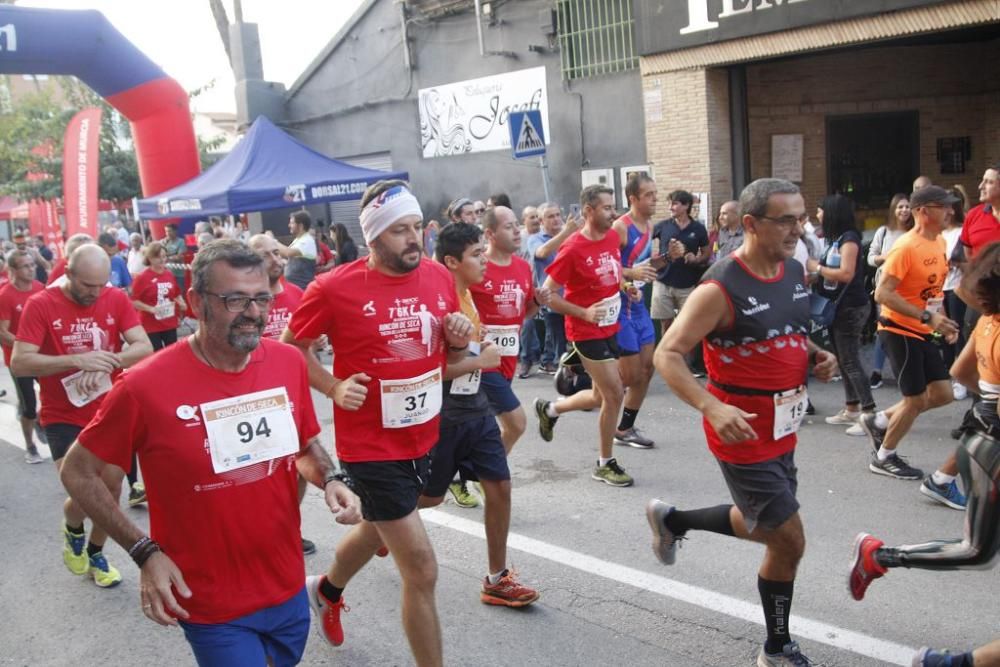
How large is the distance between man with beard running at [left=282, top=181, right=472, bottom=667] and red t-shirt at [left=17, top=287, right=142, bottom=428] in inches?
85.3

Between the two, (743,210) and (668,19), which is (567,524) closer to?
(743,210)

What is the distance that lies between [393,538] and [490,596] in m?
1.20

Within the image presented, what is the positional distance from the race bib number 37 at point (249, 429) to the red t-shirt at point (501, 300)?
294 centimetres

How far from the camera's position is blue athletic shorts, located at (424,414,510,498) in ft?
15.0

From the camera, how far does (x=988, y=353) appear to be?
381 cm

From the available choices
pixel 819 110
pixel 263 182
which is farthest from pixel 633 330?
pixel 263 182

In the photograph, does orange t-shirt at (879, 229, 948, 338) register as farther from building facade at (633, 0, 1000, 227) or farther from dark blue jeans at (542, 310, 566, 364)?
building facade at (633, 0, 1000, 227)

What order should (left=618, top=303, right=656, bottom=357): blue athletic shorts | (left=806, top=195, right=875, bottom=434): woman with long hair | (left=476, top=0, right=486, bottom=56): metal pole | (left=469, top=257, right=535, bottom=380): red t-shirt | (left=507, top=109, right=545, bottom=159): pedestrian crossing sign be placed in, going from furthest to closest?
(left=476, top=0, right=486, bottom=56): metal pole < (left=507, top=109, right=545, bottom=159): pedestrian crossing sign < (left=806, top=195, right=875, bottom=434): woman with long hair < (left=618, top=303, right=656, bottom=357): blue athletic shorts < (left=469, top=257, right=535, bottom=380): red t-shirt

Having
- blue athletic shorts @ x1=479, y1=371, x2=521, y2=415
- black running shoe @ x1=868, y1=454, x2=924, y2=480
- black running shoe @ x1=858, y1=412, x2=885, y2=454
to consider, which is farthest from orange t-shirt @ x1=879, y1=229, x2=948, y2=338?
blue athletic shorts @ x1=479, y1=371, x2=521, y2=415

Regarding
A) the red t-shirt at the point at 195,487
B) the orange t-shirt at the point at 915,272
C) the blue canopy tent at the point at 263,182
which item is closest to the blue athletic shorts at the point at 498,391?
the orange t-shirt at the point at 915,272

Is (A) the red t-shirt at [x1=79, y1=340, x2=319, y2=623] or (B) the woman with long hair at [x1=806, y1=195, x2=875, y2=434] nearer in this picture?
(A) the red t-shirt at [x1=79, y1=340, x2=319, y2=623]

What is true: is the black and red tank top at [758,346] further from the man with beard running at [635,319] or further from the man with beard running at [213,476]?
the man with beard running at [635,319]

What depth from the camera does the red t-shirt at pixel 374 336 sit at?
3855mm

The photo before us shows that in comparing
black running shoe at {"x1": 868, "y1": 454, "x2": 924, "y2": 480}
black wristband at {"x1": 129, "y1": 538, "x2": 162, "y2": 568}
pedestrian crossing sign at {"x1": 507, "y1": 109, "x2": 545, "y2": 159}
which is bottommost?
black running shoe at {"x1": 868, "y1": 454, "x2": 924, "y2": 480}
